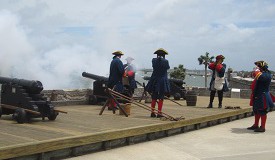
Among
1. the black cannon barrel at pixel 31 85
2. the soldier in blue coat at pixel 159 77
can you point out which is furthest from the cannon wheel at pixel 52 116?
the soldier in blue coat at pixel 159 77

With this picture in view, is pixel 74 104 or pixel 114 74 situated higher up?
pixel 114 74

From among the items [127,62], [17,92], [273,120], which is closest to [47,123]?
[17,92]

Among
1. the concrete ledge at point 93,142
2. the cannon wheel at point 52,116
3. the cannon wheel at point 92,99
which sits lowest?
the concrete ledge at point 93,142

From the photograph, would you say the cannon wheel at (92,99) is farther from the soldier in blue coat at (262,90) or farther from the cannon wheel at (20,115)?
the soldier in blue coat at (262,90)

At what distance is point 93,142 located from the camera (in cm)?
760

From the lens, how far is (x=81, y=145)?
24.3 feet

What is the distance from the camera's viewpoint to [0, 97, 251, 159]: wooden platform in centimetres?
661

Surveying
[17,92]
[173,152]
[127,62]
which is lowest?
[173,152]

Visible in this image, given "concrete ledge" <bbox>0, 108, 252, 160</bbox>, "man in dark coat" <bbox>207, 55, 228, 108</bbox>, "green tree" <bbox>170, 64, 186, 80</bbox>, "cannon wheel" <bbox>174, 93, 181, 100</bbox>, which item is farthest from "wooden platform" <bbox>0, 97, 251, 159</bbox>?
"green tree" <bbox>170, 64, 186, 80</bbox>

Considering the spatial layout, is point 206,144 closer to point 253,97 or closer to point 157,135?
point 157,135

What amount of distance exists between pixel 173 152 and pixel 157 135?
1396mm

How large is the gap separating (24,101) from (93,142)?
7.05 ft

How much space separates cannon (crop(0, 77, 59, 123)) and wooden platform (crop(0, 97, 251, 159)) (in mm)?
180

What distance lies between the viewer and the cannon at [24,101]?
887cm
